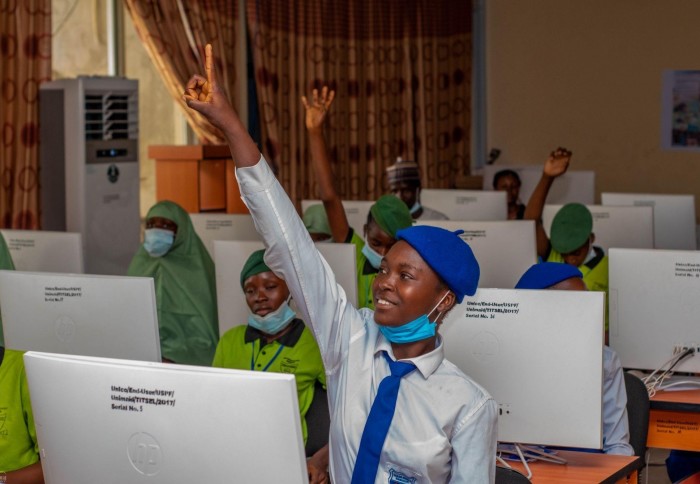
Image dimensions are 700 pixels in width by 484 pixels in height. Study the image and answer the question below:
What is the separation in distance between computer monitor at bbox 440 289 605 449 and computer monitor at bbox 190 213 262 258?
296 centimetres

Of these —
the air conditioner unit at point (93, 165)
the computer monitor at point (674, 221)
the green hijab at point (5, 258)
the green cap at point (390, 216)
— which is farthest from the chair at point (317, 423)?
the air conditioner unit at point (93, 165)

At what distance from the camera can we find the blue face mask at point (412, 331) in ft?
8.17

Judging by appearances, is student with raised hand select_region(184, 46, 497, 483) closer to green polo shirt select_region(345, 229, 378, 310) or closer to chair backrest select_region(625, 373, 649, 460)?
chair backrest select_region(625, 373, 649, 460)

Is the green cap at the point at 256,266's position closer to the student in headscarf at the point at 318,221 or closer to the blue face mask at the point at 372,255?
the blue face mask at the point at 372,255

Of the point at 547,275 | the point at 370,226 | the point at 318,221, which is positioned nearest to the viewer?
the point at 547,275

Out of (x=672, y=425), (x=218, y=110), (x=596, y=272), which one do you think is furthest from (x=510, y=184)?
(x=218, y=110)

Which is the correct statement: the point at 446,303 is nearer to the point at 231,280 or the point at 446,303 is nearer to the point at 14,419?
the point at 14,419

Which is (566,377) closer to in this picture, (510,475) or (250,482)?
(510,475)

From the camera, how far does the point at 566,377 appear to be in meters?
3.11

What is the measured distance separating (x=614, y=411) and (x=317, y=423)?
0.93 metres

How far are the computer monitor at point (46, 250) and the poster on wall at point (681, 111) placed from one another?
5604mm

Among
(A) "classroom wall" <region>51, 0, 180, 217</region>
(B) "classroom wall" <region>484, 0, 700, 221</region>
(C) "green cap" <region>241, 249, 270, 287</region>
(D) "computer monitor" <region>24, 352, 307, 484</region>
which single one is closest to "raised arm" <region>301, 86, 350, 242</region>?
(C) "green cap" <region>241, 249, 270, 287</region>

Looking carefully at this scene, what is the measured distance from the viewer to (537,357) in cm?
313

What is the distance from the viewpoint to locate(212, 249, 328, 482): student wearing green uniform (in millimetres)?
3637
